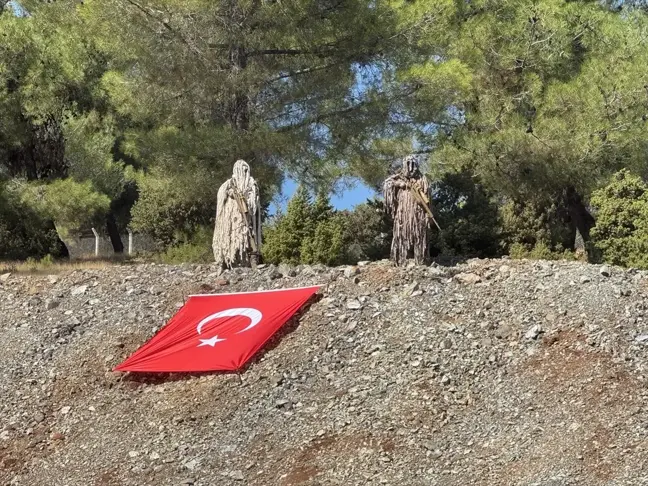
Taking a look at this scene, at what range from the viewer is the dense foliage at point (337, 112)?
13.4 m

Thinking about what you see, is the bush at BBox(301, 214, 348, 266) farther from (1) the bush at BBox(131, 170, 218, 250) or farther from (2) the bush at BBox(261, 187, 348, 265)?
(1) the bush at BBox(131, 170, 218, 250)

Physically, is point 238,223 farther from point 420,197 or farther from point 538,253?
point 538,253

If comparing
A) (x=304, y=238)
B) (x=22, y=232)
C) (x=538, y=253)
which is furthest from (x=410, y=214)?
(x=22, y=232)

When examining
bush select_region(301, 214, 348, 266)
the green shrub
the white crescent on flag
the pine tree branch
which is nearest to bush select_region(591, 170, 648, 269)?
the green shrub

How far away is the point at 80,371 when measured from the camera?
8508 mm

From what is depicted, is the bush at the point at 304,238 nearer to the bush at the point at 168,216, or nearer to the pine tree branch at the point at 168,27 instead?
the pine tree branch at the point at 168,27

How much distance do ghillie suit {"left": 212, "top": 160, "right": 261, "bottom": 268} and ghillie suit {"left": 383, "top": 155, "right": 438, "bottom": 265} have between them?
175 centimetres

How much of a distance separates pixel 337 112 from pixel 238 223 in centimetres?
507

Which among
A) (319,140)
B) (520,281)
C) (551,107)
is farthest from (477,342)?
(551,107)

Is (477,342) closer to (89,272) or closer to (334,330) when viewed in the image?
(334,330)

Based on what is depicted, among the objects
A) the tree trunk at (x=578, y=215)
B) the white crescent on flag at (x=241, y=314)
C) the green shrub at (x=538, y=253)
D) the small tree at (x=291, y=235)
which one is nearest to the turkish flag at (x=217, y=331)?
the white crescent on flag at (x=241, y=314)

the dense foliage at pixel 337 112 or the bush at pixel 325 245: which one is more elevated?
the dense foliage at pixel 337 112

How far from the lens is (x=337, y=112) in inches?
570

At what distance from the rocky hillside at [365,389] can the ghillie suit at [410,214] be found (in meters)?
0.48
